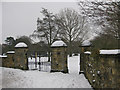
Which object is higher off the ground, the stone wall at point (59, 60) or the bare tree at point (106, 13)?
the bare tree at point (106, 13)

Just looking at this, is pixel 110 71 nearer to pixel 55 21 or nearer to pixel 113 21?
pixel 113 21

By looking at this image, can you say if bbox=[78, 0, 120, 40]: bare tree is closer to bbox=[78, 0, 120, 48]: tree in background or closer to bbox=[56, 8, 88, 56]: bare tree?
bbox=[78, 0, 120, 48]: tree in background

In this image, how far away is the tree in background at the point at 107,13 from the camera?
4826 mm

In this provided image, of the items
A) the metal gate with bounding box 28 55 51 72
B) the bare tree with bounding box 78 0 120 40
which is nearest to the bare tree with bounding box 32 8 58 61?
the metal gate with bounding box 28 55 51 72

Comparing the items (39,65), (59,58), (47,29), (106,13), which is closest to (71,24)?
(47,29)

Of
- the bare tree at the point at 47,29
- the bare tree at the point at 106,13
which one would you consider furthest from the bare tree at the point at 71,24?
the bare tree at the point at 106,13

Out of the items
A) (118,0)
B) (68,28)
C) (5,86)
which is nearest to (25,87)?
(5,86)

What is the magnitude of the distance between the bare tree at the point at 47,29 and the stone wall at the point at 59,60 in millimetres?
10151

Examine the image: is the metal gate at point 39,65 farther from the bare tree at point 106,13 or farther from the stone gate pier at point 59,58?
the bare tree at point 106,13

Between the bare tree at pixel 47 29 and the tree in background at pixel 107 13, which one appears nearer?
the tree in background at pixel 107 13

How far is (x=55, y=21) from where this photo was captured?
75.7ft

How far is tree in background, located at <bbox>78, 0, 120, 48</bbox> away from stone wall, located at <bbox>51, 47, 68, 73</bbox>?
4875 mm

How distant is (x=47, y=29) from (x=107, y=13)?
16.1 metres

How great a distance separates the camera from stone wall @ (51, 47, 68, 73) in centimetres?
1035
